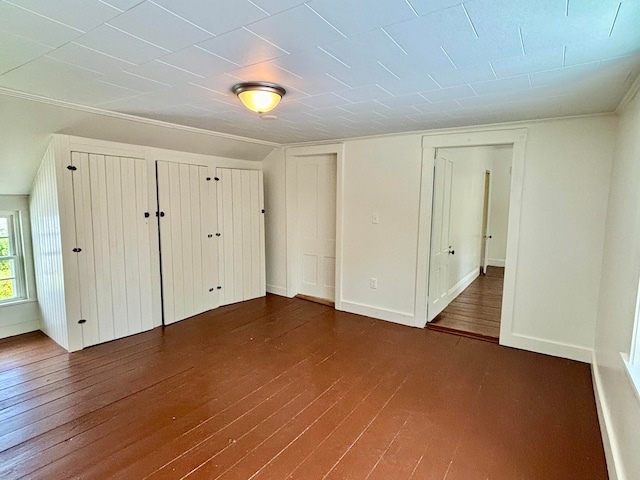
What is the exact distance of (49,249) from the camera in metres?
3.39

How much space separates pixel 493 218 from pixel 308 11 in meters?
7.56

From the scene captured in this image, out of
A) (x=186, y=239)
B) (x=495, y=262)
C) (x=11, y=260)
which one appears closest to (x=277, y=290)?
(x=186, y=239)

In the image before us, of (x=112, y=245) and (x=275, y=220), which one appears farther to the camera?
(x=275, y=220)

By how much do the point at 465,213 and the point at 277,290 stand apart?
10.3 ft

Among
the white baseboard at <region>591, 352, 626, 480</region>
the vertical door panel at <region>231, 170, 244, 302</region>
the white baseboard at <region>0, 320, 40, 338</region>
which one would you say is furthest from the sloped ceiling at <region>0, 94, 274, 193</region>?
the white baseboard at <region>591, 352, 626, 480</region>

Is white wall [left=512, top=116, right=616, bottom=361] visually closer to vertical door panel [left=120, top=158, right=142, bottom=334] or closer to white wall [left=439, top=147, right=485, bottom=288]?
white wall [left=439, top=147, right=485, bottom=288]

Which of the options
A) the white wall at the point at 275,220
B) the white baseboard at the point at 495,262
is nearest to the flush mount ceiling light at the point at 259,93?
the white wall at the point at 275,220

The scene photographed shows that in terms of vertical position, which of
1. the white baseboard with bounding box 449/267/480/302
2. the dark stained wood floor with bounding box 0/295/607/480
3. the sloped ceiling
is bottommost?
the dark stained wood floor with bounding box 0/295/607/480

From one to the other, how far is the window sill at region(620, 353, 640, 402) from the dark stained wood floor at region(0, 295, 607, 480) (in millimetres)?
670

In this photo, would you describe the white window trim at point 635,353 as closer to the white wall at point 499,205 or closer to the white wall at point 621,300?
the white wall at point 621,300

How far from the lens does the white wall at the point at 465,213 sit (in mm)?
4699

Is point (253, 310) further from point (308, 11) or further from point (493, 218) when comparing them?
point (493, 218)

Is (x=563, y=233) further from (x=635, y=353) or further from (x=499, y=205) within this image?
(x=499, y=205)

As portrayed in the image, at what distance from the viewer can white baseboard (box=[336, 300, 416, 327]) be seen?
13.3 feet
